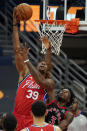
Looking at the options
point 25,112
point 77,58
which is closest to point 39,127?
point 25,112

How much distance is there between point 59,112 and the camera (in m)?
5.63

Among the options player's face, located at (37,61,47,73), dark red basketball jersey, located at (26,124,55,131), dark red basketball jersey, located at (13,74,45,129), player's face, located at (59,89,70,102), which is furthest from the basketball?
dark red basketball jersey, located at (26,124,55,131)

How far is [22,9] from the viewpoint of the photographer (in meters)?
5.61

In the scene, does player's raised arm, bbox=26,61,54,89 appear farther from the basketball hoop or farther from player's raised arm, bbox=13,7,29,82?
the basketball hoop

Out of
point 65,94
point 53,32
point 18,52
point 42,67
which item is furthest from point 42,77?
point 53,32

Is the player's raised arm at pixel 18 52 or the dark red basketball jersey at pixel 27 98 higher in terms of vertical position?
the player's raised arm at pixel 18 52

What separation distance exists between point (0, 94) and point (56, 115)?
5.11 metres

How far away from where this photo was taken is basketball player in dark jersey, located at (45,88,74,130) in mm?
5574

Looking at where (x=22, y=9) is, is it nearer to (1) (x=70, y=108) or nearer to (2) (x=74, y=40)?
(1) (x=70, y=108)

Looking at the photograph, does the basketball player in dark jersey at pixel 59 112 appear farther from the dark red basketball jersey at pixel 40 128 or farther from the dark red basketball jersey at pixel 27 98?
the dark red basketball jersey at pixel 40 128

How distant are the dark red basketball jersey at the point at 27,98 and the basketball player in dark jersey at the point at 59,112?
0.21m

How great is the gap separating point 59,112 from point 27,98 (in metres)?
0.52

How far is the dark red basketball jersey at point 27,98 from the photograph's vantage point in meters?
5.44

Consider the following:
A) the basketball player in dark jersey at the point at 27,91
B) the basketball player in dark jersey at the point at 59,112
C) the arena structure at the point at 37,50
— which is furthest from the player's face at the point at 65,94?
the arena structure at the point at 37,50
